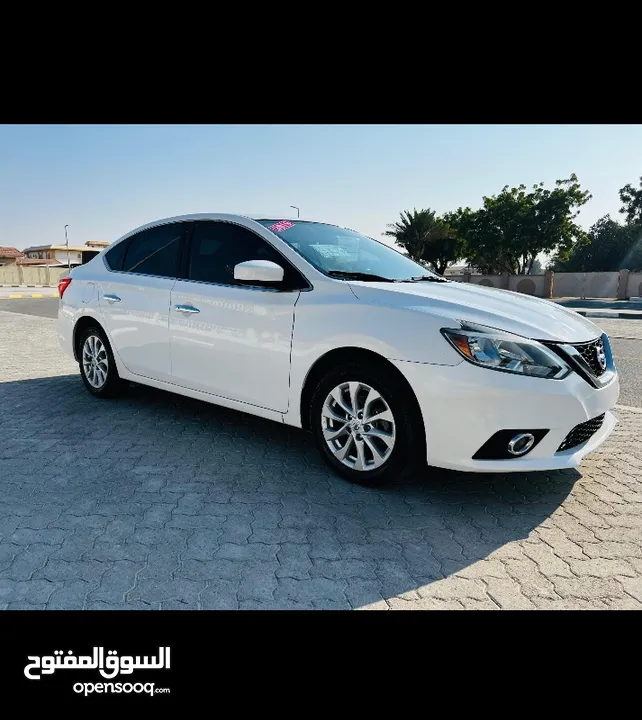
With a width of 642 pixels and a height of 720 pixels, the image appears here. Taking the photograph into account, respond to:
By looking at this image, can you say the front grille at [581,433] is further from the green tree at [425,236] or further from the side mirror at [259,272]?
the green tree at [425,236]

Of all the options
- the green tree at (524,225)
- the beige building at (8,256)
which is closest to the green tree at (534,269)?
the green tree at (524,225)

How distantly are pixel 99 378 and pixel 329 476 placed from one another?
2840 mm

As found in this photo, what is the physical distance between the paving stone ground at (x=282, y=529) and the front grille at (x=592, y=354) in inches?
30.8

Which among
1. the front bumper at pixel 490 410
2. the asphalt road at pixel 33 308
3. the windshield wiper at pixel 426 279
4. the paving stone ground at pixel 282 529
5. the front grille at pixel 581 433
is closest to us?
the paving stone ground at pixel 282 529

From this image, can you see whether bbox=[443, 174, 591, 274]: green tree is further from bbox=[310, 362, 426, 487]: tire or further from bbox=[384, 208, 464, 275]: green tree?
bbox=[310, 362, 426, 487]: tire

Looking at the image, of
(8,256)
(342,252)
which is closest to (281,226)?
(342,252)

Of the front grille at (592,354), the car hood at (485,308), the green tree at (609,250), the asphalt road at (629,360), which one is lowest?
the asphalt road at (629,360)

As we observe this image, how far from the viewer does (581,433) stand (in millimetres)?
3027

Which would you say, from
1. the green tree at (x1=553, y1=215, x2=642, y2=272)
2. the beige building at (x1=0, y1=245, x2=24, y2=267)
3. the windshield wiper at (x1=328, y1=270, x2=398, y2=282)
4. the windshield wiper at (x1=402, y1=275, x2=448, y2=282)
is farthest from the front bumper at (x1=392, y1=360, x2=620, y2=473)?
the beige building at (x1=0, y1=245, x2=24, y2=267)

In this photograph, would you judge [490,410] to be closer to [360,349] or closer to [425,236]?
[360,349]

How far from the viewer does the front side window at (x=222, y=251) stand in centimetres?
385

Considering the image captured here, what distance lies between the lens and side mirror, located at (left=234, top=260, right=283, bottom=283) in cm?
346

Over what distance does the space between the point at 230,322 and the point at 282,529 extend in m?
1.58
